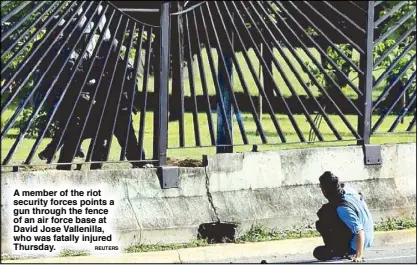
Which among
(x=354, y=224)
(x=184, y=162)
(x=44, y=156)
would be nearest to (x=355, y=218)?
(x=354, y=224)

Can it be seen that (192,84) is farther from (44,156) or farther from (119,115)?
(44,156)

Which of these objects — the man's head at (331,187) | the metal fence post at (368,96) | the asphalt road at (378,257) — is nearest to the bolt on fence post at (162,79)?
the asphalt road at (378,257)

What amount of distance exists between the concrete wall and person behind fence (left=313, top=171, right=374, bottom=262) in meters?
1.17

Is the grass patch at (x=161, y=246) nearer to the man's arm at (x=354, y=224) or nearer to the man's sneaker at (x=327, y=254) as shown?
the man's sneaker at (x=327, y=254)

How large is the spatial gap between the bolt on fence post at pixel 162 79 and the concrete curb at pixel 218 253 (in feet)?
2.77

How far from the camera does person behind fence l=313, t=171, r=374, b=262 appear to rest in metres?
8.78

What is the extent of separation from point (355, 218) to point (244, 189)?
4.88ft

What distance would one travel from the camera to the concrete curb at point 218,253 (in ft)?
30.1

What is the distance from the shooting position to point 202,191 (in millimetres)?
9852

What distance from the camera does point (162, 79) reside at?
384 inches

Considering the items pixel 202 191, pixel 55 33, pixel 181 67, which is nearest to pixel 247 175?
pixel 202 191

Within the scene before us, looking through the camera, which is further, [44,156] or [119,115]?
[119,115]

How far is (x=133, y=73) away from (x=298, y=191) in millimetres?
1891

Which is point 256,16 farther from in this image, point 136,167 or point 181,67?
point 136,167
